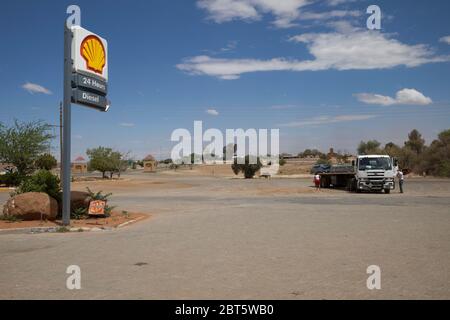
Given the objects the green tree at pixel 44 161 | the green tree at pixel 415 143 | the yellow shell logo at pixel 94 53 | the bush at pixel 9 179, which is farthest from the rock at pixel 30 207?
the green tree at pixel 415 143

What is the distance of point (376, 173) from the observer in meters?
30.0

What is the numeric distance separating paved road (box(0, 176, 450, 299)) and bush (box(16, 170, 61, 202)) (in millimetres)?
4243

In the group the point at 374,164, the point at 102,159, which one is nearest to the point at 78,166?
the point at 102,159

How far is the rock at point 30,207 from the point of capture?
15.6 metres

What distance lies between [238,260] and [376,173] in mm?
23520

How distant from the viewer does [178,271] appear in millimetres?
7793

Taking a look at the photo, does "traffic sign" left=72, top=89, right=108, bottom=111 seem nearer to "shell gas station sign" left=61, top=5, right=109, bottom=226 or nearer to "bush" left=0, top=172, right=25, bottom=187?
"shell gas station sign" left=61, top=5, right=109, bottom=226

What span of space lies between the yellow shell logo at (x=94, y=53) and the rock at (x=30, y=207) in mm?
5019

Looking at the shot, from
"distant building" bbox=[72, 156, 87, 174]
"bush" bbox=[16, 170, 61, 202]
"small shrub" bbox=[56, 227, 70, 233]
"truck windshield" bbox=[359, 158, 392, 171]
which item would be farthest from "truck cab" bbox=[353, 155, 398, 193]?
"distant building" bbox=[72, 156, 87, 174]

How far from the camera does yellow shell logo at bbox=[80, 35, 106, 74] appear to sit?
611 inches

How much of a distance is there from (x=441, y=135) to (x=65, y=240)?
6568 centimetres

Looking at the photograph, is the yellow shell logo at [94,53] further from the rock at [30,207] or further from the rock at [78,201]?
the rock at [30,207]
